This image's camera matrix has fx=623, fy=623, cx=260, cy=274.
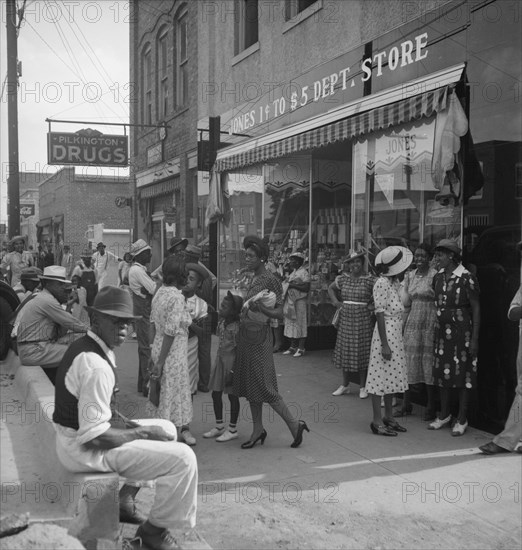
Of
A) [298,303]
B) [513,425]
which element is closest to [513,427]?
[513,425]

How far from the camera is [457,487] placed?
4.78 m

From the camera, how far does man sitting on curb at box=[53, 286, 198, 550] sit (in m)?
3.28

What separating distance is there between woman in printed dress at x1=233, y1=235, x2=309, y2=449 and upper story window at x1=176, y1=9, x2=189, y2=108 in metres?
10.7

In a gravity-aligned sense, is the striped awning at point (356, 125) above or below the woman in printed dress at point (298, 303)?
above

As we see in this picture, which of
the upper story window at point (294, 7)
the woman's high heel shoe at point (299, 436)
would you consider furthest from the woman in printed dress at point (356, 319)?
the upper story window at point (294, 7)

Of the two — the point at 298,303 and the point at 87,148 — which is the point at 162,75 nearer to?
the point at 87,148

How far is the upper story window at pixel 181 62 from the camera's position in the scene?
50.7ft

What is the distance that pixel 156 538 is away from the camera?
3.46 m

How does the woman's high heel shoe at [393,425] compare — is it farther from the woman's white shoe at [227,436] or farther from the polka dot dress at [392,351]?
the woman's white shoe at [227,436]

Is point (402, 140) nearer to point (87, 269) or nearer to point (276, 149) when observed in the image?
point (276, 149)

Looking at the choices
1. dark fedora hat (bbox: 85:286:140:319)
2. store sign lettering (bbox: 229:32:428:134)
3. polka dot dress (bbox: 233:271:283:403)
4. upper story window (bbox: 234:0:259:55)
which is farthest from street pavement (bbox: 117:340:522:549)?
upper story window (bbox: 234:0:259:55)

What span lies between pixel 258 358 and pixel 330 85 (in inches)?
212

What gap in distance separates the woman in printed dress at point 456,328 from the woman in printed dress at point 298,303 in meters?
3.87

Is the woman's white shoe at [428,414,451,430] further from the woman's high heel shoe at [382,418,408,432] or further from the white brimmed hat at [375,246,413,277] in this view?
the white brimmed hat at [375,246,413,277]
